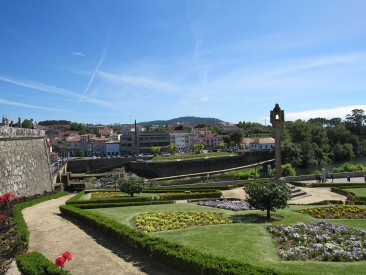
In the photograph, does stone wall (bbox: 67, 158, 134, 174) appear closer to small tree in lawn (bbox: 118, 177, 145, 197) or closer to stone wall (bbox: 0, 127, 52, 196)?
stone wall (bbox: 0, 127, 52, 196)

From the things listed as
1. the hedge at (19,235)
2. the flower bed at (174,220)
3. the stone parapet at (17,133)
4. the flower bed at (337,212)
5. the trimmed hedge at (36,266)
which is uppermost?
the stone parapet at (17,133)

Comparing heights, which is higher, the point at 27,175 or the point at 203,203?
the point at 27,175

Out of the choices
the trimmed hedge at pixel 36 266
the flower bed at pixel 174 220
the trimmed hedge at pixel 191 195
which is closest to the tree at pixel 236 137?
the trimmed hedge at pixel 191 195

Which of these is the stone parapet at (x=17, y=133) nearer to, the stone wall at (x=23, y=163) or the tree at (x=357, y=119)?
the stone wall at (x=23, y=163)

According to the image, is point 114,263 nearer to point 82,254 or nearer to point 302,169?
point 82,254

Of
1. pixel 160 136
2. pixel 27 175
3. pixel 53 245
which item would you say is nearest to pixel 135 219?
pixel 53 245

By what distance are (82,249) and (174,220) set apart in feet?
14.8

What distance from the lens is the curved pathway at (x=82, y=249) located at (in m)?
10.3

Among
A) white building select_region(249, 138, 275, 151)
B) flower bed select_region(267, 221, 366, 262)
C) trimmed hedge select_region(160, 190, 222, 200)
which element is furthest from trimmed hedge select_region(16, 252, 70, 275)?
white building select_region(249, 138, 275, 151)

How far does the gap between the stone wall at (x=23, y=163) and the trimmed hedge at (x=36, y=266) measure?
12.5 m

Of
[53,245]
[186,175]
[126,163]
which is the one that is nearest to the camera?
[53,245]

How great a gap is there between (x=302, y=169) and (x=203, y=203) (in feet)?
200

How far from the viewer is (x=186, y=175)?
2739 inches

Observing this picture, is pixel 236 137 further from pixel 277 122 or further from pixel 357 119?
pixel 277 122
